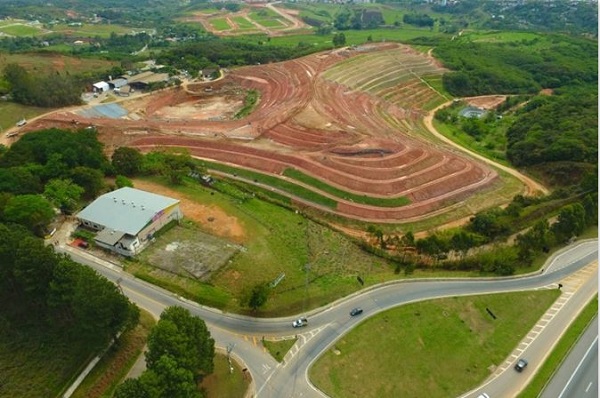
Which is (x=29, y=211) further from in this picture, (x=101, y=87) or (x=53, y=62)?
(x=53, y=62)

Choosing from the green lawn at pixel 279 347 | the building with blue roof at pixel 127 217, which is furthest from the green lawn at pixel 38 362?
the green lawn at pixel 279 347

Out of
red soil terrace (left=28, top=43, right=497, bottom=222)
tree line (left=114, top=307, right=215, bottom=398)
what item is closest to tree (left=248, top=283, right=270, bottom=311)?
tree line (left=114, top=307, right=215, bottom=398)

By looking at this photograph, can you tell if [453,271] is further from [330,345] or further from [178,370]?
[178,370]

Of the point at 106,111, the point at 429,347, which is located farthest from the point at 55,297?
the point at 106,111

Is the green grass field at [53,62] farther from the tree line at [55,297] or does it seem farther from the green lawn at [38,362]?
the green lawn at [38,362]

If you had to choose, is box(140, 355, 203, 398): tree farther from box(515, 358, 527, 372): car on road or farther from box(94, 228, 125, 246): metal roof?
box(515, 358, 527, 372): car on road
